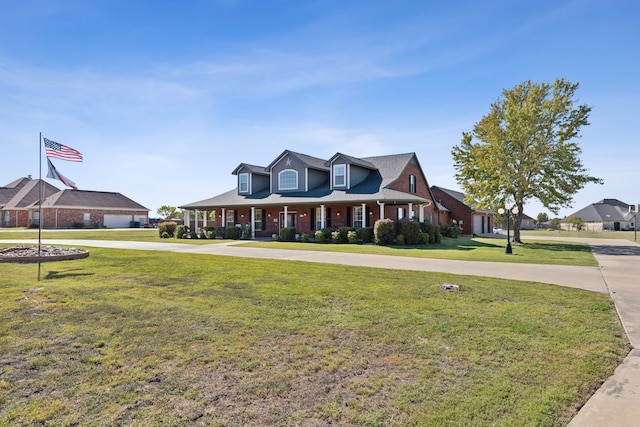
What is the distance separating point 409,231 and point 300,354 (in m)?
19.0

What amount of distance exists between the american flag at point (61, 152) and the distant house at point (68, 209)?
42.8 metres

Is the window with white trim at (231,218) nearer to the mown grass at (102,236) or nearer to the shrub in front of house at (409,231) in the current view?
the mown grass at (102,236)

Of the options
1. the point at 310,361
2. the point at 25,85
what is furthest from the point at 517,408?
the point at 25,85

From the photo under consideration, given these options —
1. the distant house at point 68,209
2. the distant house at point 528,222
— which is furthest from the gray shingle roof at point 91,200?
the distant house at point 528,222

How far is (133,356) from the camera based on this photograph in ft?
13.9

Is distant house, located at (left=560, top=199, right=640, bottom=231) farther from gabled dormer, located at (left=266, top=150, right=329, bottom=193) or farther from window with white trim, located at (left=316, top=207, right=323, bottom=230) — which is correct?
window with white trim, located at (left=316, top=207, right=323, bottom=230)

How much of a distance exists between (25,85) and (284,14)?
31.6 feet

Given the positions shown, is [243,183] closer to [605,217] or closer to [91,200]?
[91,200]

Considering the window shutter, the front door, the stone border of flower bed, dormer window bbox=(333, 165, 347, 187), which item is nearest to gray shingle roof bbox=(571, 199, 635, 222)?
dormer window bbox=(333, 165, 347, 187)

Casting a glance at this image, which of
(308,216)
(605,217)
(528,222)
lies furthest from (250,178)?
(605,217)

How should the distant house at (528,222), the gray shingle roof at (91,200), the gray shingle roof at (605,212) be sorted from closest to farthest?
the gray shingle roof at (91,200) < the gray shingle roof at (605,212) < the distant house at (528,222)

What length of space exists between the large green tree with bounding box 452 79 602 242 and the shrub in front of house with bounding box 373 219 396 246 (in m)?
9.09

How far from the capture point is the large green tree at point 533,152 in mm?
24453

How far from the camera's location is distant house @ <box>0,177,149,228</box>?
157 feet
